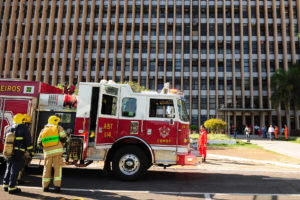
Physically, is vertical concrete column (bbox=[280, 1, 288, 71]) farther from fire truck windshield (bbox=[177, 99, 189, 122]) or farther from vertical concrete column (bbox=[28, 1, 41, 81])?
vertical concrete column (bbox=[28, 1, 41, 81])

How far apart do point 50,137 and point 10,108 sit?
2507 mm

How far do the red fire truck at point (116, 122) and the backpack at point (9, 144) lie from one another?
4.85 feet

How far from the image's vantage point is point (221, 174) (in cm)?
728

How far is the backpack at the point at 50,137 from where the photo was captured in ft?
15.6

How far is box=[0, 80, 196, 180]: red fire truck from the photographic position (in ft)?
19.1

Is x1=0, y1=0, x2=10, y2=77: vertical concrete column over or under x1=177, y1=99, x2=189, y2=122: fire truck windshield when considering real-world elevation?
over

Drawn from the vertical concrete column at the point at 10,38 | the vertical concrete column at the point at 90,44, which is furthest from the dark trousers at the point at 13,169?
the vertical concrete column at the point at 10,38

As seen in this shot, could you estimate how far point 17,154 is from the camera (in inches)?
183

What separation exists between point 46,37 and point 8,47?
26.1ft

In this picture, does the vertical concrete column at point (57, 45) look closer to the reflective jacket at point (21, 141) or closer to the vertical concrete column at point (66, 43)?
the vertical concrete column at point (66, 43)

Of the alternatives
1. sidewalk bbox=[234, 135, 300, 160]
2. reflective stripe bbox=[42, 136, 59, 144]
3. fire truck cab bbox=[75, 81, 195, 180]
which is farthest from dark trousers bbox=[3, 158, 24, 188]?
sidewalk bbox=[234, 135, 300, 160]

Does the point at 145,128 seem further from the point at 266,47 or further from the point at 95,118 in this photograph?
the point at 266,47

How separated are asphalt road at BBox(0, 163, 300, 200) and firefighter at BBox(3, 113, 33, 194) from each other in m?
0.22

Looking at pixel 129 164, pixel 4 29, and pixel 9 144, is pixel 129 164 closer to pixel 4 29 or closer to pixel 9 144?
pixel 9 144
